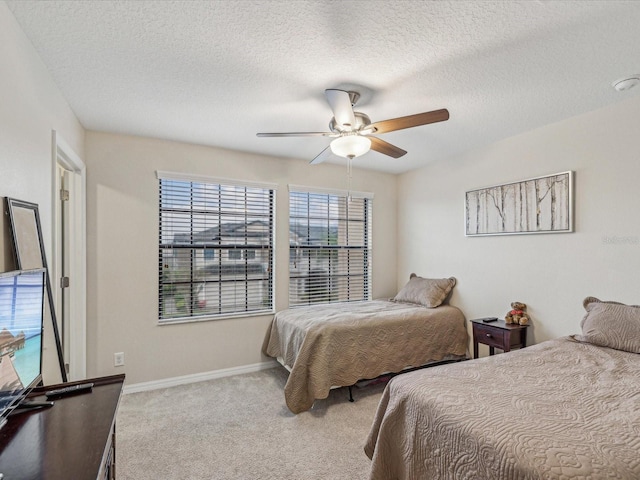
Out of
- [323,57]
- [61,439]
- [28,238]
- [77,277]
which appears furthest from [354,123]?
[77,277]

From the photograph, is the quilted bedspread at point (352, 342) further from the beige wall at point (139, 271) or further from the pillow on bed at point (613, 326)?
the pillow on bed at point (613, 326)

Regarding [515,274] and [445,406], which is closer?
[445,406]

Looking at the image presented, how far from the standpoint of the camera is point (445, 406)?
4.82 feet

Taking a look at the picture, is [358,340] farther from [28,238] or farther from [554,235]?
[28,238]

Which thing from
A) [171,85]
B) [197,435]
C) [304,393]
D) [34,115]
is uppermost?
[171,85]

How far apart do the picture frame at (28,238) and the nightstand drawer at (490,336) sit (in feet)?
10.9

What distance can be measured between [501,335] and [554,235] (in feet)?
3.31

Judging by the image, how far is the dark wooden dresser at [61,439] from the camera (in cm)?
92

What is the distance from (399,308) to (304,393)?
1.44 m

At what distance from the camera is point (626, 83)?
2.17m

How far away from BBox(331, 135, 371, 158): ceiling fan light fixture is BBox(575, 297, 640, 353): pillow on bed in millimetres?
2071

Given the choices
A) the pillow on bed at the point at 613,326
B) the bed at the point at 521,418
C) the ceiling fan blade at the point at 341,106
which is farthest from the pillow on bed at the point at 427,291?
the ceiling fan blade at the point at 341,106

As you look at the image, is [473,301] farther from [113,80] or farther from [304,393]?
[113,80]

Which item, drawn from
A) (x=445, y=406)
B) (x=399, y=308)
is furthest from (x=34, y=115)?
(x=399, y=308)
